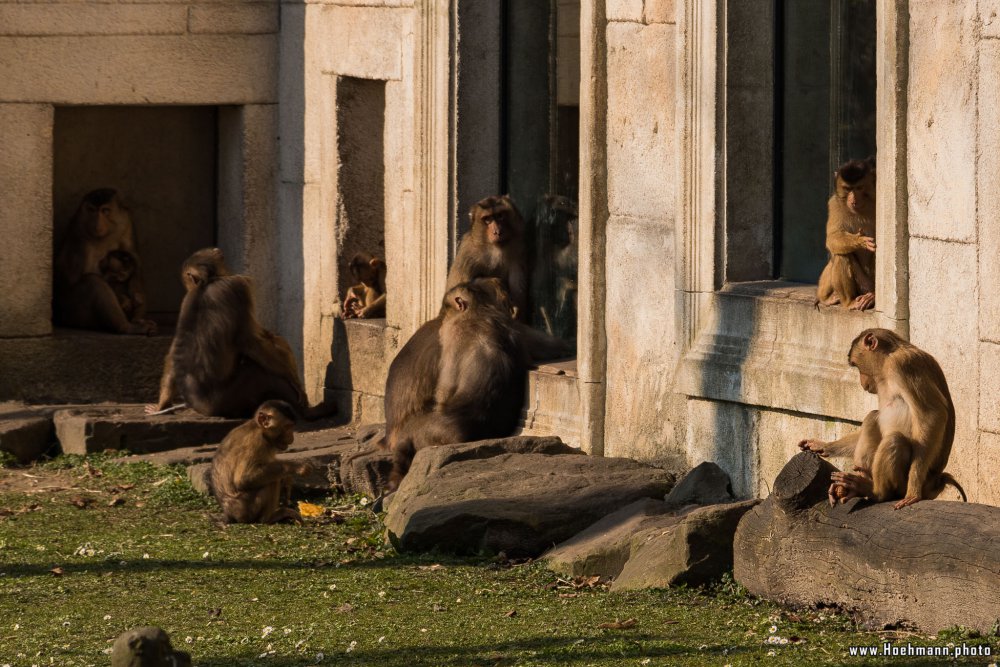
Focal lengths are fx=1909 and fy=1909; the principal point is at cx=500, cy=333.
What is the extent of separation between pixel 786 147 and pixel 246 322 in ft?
14.7

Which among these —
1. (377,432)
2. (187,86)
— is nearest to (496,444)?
(377,432)

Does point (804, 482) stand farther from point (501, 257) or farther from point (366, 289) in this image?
point (366, 289)

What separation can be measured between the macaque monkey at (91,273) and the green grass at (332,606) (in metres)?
3.77

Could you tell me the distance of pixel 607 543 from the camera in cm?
854

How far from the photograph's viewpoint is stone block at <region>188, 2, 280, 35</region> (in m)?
13.8

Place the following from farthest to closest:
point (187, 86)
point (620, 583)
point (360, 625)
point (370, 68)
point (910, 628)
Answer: point (187, 86) → point (370, 68) → point (620, 583) → point (360, 625) → point (910, 628)

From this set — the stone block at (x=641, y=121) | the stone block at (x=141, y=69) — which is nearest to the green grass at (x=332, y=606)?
the stone block at (x=641, y=121)

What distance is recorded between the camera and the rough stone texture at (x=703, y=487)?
9.12m

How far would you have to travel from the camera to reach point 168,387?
12844mm

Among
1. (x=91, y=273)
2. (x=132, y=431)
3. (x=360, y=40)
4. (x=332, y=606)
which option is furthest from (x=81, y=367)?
(x=332, y=606)

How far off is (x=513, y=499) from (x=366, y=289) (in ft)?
13.5

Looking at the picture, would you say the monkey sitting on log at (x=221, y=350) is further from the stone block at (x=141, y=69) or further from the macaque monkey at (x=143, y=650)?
the macaque monkey at (x=143, y=650)

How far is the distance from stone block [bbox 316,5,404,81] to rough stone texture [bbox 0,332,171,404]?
2611mm

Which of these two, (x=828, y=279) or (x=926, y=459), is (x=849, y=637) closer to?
(x=926, y=459)
